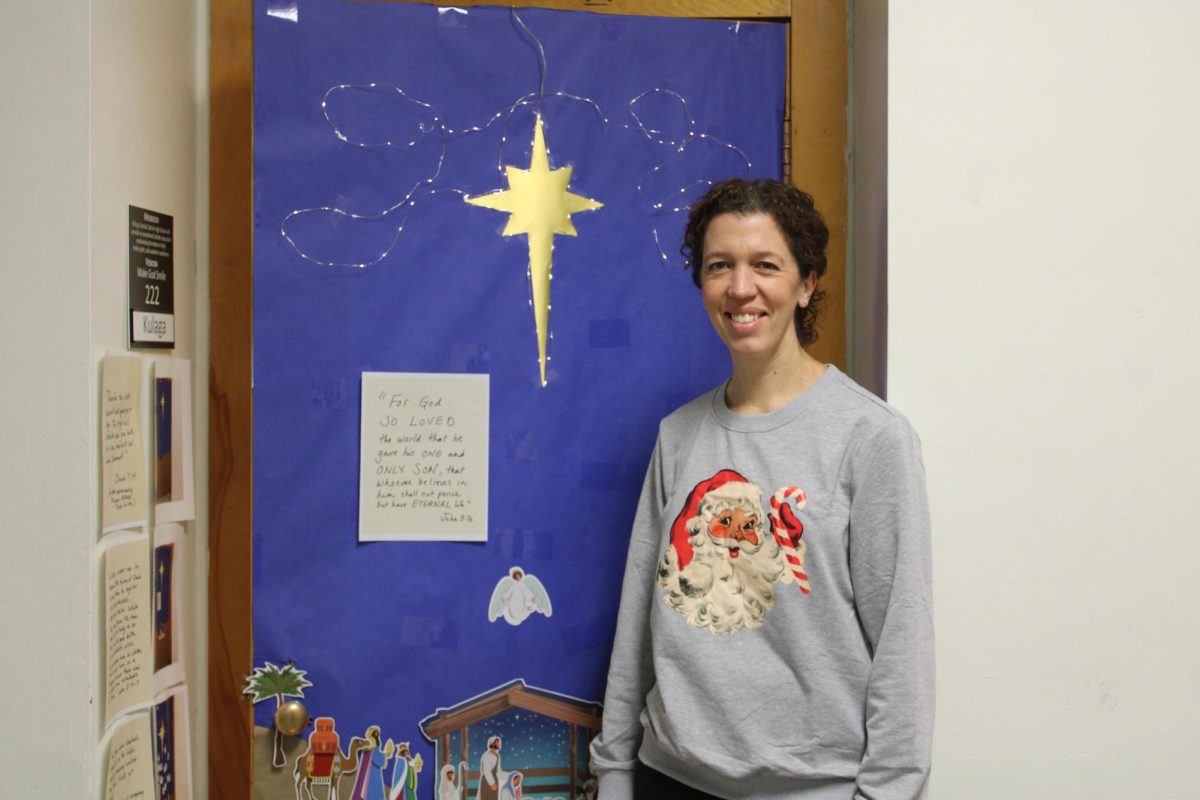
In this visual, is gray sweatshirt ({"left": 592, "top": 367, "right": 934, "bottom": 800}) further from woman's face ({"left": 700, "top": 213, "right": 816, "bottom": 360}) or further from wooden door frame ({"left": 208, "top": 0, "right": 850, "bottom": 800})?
wooden door frame ({"left": 208, "top": 0, "right": 850, "bottom": 800})

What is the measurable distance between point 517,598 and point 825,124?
37.9 inches

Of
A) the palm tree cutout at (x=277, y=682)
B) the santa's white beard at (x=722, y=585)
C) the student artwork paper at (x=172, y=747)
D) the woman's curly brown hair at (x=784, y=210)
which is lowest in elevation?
the student artwork paper at (x=172, y=747)

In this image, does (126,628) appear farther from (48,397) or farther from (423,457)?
(423,457)

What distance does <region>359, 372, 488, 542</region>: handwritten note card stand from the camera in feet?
5.37

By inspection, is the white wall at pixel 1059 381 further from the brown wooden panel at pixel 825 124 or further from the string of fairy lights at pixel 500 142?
the string of fairy lights at pixel 500 142

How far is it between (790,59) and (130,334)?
1147 millimetres

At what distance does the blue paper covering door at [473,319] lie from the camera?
163cm

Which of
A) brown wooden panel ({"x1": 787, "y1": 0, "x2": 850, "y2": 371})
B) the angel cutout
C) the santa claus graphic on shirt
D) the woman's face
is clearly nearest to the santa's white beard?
the santa claus graphic on shirt

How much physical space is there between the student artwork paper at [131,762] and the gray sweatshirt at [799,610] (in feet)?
2.37

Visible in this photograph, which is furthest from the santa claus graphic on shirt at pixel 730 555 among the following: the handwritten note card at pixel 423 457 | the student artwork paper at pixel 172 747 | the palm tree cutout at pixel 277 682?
the student artwork paper at pixel 172 747

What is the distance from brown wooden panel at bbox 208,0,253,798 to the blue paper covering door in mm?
25

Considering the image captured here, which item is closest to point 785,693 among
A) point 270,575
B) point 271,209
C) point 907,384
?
point 907,384

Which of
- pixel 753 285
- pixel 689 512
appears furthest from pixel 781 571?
pixel 753 285

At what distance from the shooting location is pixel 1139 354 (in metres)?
1.43
